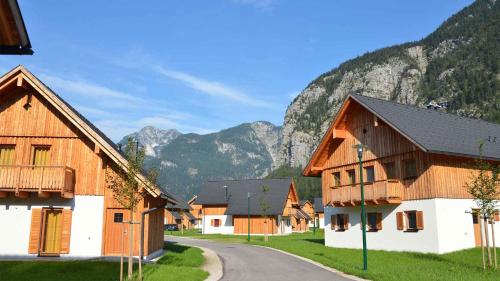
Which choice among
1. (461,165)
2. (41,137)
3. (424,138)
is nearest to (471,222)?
(461,165)

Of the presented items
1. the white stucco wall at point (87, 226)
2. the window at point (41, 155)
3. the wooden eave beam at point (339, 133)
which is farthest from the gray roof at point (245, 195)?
the window at point (41, 155)

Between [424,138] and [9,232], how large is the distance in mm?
23549

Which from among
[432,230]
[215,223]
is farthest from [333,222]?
[215,223]

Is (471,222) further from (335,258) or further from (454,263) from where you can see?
(335,258)

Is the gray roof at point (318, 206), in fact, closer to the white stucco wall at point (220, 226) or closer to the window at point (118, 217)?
the white stucco wall at point (220, 226)

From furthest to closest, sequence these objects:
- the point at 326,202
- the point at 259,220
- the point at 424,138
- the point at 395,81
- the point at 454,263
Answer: the point at 395,81
the point at 259,220
the point at 326,202
the point at 424,138
the point at 454,263

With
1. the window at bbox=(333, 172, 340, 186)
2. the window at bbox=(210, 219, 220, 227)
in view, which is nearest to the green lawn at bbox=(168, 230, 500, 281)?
the window at bbox=(333, 172, 340, 186)

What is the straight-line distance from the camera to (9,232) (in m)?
21.7

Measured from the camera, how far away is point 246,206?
202 ft

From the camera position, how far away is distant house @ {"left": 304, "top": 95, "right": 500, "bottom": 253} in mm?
25344

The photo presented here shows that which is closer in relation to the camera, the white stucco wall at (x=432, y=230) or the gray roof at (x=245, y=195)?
the white stucco wall at (x=432, y=230)

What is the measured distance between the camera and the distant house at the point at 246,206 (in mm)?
59312

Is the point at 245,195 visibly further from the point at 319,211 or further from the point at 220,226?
the point at 319,211

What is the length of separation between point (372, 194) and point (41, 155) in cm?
2014
